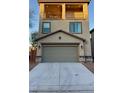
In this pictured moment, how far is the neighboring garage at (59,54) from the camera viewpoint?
13570 mm

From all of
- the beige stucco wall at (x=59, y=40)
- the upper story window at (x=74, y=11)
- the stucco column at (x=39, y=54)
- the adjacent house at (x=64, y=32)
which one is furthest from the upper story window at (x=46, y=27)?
the upper story window at (x=74, y=11)

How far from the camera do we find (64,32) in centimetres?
1359

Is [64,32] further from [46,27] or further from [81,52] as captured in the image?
[81,52]

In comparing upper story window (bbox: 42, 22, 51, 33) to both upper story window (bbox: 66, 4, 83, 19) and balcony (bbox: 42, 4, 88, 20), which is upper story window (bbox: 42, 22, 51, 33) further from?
upper story window (bbox: 66, 4, 83, 19)

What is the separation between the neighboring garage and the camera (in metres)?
13.6

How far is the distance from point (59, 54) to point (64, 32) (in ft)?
4.80

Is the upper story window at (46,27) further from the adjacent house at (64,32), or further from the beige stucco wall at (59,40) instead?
the beige stucco wall at (59,40)

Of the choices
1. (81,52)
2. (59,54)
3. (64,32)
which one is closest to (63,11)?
(64,32)

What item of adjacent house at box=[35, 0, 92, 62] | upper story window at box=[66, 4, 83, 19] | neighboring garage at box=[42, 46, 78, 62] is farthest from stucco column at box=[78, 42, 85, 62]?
upper story window at box=[66, 4, 83, 19]
